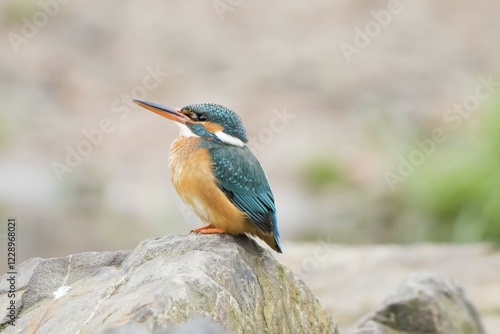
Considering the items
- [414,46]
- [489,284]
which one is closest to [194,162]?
[489,284]

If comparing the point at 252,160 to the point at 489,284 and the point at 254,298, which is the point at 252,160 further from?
the point at 489,284

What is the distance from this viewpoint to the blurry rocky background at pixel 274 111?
11.6 metres

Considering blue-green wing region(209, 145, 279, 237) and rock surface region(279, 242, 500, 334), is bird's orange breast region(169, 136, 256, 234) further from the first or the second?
rock surface region(279, 242, 500, 334)

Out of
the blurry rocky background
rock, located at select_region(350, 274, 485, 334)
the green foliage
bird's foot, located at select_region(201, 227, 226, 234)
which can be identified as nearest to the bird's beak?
bird's foot, located at select_region(201, 227, 226, 234)

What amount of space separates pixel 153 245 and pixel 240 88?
9.47 metres

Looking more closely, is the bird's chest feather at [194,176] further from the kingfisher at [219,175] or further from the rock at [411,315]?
the rock at [411,315]

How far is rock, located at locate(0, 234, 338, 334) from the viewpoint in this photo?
4.52m

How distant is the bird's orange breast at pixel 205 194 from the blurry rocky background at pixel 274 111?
4.82 metres

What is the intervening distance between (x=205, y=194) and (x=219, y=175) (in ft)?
0.45

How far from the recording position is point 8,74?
14.4 metres

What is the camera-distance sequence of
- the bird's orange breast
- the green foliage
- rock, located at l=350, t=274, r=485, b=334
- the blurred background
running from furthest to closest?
the blurred background
the green foliage
rock, located at l=350, t=274, r=485, b=334
the bird's orange breast

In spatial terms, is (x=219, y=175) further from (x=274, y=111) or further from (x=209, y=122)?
(x=274, y=111)

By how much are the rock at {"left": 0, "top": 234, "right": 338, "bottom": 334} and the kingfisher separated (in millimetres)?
127

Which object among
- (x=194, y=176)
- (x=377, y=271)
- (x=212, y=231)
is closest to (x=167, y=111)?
(x=194, y=176)
